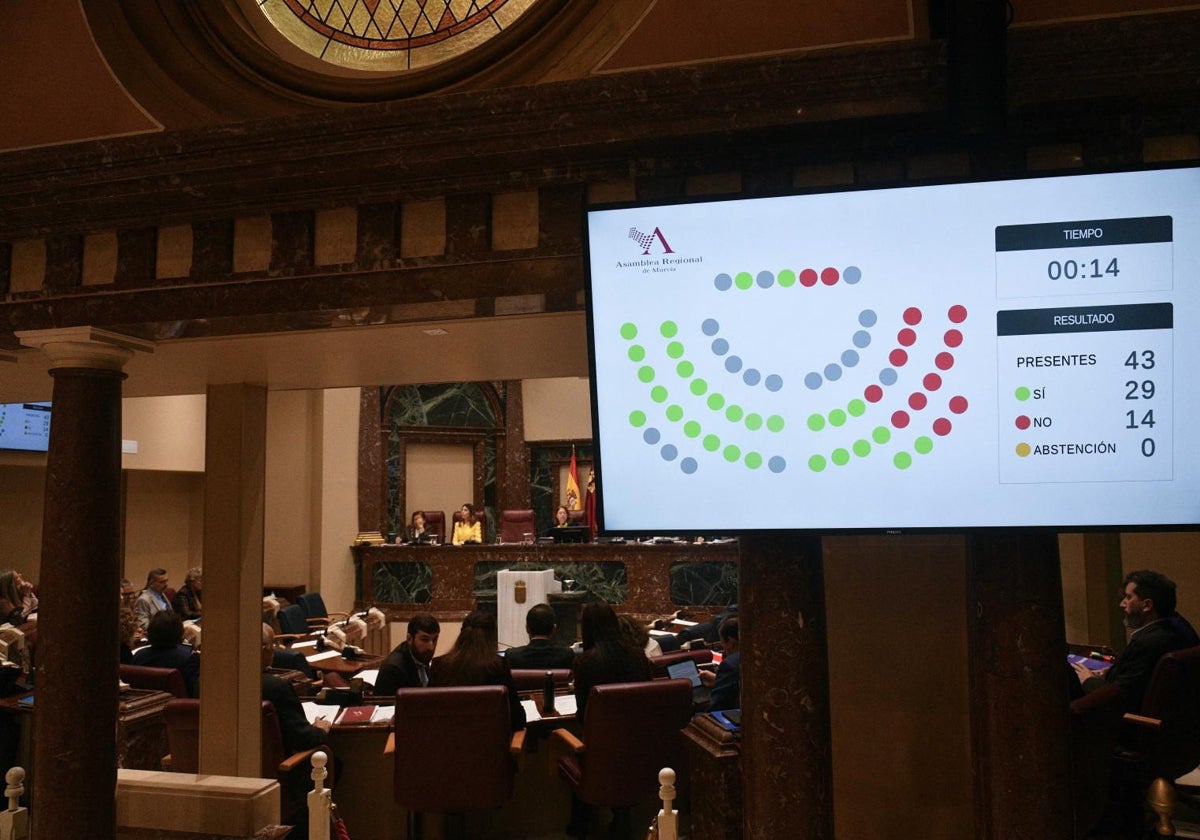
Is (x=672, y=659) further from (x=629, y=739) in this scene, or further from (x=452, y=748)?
(x=452, y=748)

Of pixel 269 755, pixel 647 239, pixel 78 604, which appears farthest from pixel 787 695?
pixel 269 755

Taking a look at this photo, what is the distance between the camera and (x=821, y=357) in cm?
234

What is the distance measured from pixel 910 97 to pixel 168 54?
101 inches

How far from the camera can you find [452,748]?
3916 mm

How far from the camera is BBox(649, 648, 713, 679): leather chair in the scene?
16.6ft

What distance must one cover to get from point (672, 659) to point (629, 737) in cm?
136

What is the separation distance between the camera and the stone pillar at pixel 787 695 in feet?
8.08

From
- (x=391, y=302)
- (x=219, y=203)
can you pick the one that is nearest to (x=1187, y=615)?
(x=391, y=302)

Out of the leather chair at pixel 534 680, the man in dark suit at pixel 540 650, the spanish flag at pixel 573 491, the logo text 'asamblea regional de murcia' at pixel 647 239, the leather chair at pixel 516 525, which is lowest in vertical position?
the leather chair at pixel 534 680

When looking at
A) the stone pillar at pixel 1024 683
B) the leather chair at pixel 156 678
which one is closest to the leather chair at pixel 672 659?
the stone pillar at pixel 1024 683

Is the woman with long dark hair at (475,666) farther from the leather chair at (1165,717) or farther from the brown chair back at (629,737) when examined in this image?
the leather chair at (1165,717)

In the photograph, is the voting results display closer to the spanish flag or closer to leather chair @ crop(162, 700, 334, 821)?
leather chair @ crop(162, 700, 334, 821)

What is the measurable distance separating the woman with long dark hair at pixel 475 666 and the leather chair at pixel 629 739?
0.45 meters

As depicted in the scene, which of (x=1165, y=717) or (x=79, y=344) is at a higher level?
(x=79, y=344)
